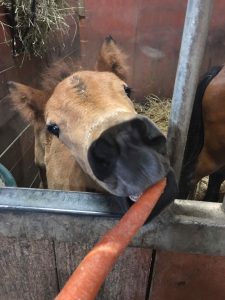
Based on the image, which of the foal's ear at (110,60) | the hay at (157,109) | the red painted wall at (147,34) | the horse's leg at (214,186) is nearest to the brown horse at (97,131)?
the foal's ear at (110,60)

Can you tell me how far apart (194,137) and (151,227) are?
4.13 ft

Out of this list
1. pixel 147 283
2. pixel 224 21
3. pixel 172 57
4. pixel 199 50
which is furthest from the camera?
pixel 172 57

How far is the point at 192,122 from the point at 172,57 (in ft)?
6.91

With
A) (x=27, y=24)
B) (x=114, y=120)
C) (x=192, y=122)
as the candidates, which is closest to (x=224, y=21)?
(x=192, y=122)

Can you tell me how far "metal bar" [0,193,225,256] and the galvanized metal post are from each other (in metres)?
0.18

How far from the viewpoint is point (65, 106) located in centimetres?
113

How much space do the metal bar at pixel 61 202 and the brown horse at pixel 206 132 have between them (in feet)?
3.98

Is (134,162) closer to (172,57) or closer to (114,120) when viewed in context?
(114,120)

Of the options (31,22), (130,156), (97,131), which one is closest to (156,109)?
(31,22)

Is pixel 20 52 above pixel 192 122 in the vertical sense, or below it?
above

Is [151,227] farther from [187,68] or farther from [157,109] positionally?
[157,109]

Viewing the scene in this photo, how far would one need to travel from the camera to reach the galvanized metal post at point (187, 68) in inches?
29.8

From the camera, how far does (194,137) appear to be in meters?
2.01

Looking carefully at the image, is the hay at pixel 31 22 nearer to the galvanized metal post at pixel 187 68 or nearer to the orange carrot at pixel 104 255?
the galvanized metal post at pixel 187 68
